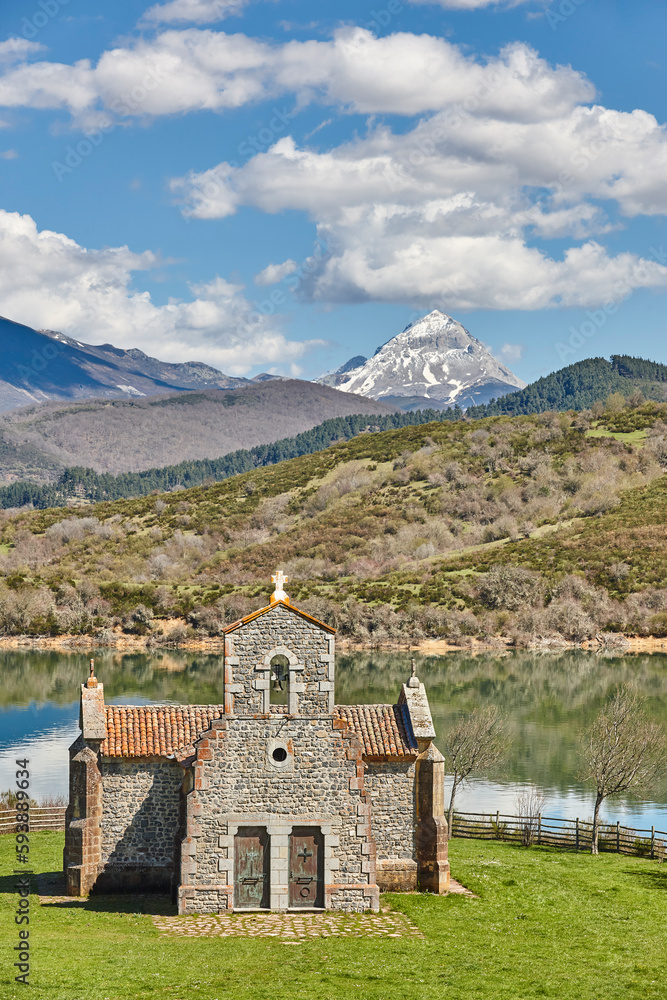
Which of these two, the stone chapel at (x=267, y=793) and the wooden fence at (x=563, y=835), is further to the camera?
the wooden fence at (x=563, y=835)

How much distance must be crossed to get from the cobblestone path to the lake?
18198 millimetres

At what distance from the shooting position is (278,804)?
22.7m

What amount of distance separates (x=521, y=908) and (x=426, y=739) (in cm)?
417

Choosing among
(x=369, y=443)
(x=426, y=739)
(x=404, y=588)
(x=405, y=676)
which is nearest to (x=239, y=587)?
(x=404, y=588)

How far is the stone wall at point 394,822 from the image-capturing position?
24500 millimetres

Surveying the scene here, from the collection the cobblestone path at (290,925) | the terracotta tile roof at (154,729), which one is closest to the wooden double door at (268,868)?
the cobblestone path at (290,925)

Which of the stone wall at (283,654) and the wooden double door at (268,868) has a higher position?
the stone wall at (283,654)

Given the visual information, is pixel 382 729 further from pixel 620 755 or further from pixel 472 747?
pixel 472 747

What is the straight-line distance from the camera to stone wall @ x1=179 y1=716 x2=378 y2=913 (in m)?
22.5

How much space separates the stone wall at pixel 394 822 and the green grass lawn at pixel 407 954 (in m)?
0.53

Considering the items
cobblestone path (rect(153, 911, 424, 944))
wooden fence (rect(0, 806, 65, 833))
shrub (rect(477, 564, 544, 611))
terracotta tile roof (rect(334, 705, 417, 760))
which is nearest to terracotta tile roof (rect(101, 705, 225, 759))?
terracotta tile roof (rect(334, 705, 417, 760))

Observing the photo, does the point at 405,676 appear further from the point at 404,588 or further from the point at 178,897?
the point at 178,897

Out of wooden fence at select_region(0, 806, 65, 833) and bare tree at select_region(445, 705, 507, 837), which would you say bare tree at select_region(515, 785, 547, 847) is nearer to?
bare tree at select_region(445, 705, 507, 837)

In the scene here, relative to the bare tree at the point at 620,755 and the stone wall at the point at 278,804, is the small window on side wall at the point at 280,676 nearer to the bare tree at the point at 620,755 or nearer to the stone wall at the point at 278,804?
the stone wall at the point at 278,804
